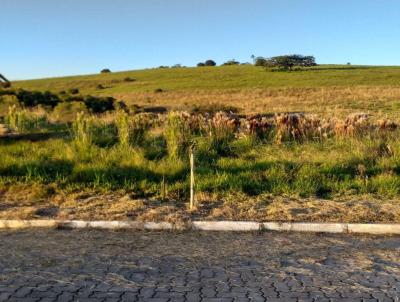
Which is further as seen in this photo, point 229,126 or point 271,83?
point 271,83

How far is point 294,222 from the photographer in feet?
26.1

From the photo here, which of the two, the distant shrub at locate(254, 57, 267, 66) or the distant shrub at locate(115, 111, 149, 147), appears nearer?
the distant shrub at locate(115, 111, 149, 147)

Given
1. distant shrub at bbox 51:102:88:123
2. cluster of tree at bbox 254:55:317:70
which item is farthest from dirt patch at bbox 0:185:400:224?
cluster of tree at bbox 254:55:317:70

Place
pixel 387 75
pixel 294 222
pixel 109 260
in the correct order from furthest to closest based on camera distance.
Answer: pixel 387 75, pixel 294 222, pixel 109 260

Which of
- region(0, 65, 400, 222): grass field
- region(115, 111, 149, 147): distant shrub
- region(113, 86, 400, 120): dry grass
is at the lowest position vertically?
region(113, 86, 400, 120): dry grass

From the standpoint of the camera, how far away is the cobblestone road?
17.3 ft

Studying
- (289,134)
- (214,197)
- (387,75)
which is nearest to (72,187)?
(214,197)

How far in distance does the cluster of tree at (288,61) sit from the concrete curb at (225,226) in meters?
90.6

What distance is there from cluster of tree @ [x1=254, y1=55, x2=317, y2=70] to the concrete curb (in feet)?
297

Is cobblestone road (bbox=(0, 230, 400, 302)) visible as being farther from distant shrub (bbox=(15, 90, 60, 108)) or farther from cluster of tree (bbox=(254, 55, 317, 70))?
cluster of tree (bbox=(254, 55, 317, 70))

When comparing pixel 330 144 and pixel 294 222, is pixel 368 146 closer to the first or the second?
pixel 330 144

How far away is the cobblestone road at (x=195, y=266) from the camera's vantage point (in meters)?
5.26

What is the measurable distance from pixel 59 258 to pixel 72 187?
3717 millimetres

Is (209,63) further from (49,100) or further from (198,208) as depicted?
(198,208)
